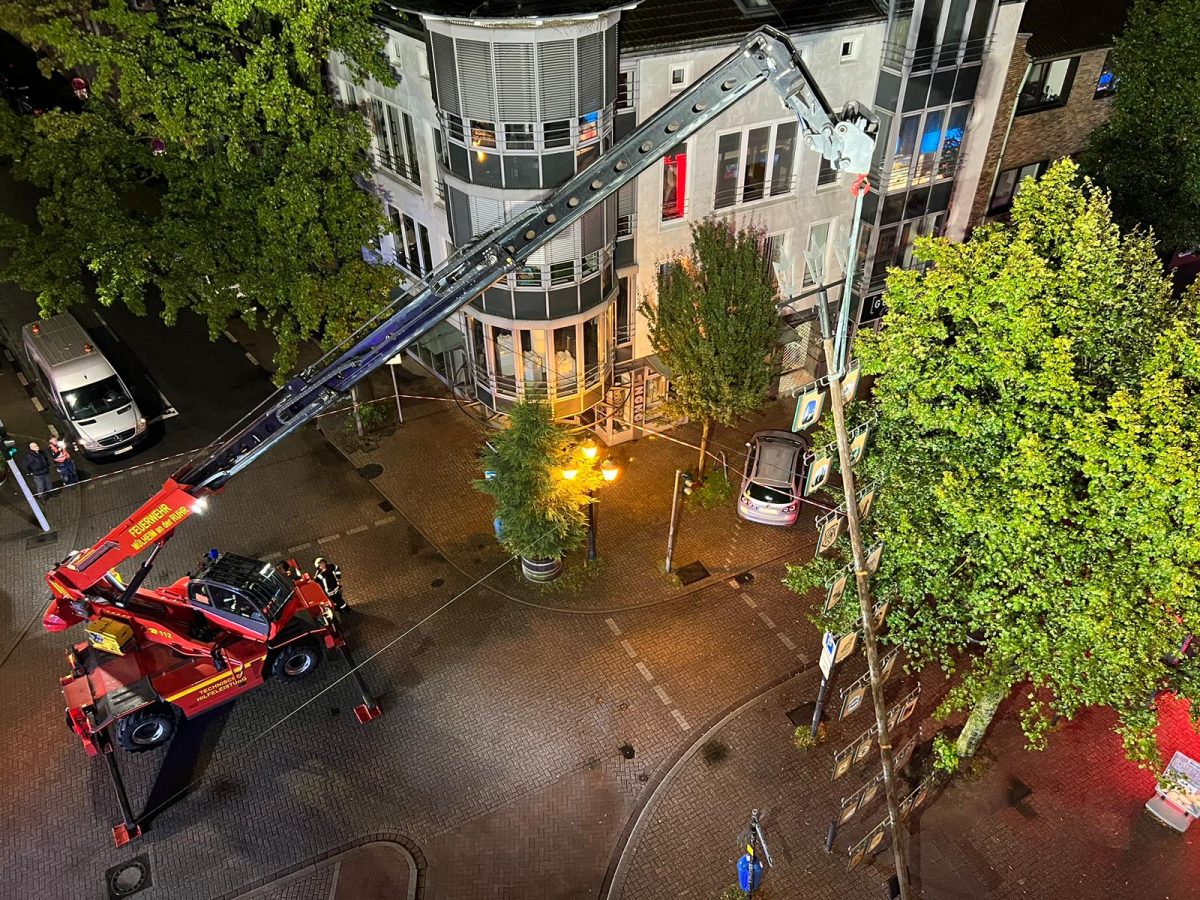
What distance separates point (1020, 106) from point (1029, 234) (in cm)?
1654

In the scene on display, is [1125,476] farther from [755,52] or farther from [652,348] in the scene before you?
[652,348]

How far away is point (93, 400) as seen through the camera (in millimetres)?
25734

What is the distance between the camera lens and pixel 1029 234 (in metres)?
13.2

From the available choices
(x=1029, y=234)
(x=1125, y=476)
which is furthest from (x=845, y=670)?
(x=1029, y=234)

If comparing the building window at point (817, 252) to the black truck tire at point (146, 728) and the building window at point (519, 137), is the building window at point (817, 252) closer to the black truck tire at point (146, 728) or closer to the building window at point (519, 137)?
the building window at point (519, 137)

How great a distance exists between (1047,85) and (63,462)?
3225cm

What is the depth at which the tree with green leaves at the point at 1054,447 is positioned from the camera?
1163 cm

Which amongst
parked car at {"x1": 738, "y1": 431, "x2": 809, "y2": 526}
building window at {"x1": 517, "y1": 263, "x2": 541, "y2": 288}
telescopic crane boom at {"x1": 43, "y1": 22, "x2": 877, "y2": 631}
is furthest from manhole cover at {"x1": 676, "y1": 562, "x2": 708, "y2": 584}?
telescopic crane boom at {"x1": 43, "y1": 22, "x2": 877, "y2": 631}

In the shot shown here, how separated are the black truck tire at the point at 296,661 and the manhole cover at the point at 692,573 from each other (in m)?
9.25

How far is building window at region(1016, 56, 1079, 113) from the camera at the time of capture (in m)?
26.0

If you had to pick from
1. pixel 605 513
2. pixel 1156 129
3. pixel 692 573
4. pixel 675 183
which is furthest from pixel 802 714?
pixel 1156 129

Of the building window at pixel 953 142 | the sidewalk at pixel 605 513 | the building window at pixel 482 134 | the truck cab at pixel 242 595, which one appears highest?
the building window at pixel 482 134

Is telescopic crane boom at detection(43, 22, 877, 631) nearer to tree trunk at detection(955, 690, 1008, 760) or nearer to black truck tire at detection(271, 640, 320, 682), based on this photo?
black truck tire at detection(271, 640, 320, 682)

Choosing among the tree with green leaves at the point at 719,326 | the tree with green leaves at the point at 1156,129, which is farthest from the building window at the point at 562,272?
the tree with green leaves at the point at 1156,129
